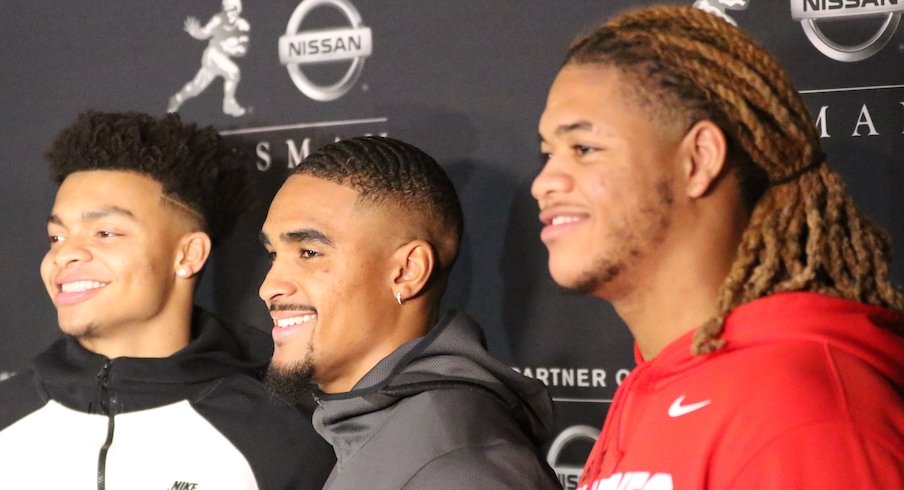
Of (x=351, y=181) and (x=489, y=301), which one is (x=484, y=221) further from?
(x=351, y=181)

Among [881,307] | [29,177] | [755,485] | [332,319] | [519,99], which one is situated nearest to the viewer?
[755,485]

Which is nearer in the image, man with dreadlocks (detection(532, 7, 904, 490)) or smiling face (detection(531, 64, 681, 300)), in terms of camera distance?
man with dreadlocks (detection(532, 7, 904, 490))

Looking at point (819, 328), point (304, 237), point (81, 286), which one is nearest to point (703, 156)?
point (819, 328)

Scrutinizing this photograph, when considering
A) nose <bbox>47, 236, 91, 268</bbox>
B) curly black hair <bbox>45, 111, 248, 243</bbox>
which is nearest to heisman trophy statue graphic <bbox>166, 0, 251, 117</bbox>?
curly black hair <bbox>45, 111, 248, 243</bbox>

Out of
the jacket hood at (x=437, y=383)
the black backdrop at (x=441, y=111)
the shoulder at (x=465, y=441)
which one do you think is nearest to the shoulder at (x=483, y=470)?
the shoulder at (x=465, y=441)

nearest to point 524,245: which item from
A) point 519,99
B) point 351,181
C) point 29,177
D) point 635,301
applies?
point 519,99

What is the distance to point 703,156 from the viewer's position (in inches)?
44.9

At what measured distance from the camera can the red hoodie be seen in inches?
35.1

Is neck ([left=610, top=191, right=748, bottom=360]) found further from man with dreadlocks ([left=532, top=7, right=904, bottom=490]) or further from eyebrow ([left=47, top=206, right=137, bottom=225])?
eyebrow ([left=47, top=206, right=137, bottom=225])

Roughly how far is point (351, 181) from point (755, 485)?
3.18 feet

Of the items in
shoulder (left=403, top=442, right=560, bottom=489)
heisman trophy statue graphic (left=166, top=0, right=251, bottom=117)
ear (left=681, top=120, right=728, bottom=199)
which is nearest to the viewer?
ear (left=681, top=120, right=728, bottom=199)

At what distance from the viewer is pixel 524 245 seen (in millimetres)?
2047

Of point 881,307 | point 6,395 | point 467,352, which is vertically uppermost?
point 881,307

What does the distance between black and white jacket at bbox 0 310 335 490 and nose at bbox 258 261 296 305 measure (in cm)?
32
